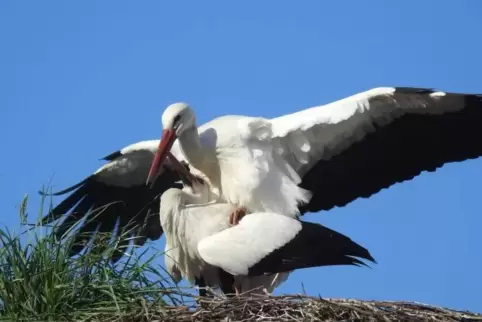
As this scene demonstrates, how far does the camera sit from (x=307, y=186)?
7.91 meters

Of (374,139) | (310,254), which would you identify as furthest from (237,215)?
(374,139)

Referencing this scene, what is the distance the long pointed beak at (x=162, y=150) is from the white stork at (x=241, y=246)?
7.6 inches

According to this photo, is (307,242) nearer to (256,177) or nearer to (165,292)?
(256,177)

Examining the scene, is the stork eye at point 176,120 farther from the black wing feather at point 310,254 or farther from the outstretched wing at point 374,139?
the black wing feather at point 310,254

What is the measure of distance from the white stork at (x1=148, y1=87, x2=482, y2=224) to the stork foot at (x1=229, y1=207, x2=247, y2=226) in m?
0.03

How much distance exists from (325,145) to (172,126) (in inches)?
39.5

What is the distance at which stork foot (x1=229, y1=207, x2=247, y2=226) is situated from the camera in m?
7.43

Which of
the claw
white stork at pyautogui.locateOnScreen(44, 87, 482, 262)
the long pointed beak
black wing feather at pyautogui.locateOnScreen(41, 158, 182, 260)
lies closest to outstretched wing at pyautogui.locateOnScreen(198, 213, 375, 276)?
white stork at pyautogui.locateOnScreen(44, 87, 482, 262)

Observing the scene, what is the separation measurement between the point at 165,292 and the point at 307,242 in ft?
3.72

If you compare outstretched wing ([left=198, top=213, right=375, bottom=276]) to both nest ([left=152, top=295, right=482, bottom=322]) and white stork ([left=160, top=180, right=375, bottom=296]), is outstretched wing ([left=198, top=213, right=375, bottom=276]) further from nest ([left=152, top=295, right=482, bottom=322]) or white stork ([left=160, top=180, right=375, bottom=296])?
nest ([left=152, top=295, right=482, bottom=322])

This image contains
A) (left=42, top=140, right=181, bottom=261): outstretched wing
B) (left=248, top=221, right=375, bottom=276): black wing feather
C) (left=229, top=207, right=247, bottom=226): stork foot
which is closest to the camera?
(left=248, top=221, right=375, bottom=276): black wing feather

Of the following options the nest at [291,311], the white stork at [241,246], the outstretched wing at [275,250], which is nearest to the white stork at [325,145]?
the white stork at [241,246]

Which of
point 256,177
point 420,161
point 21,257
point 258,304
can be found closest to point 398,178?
point 420,161

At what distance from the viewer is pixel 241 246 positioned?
23.1ft
